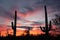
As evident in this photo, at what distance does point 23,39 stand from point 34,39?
216 centimetres

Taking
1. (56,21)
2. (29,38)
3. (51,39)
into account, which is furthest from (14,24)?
(56,21)

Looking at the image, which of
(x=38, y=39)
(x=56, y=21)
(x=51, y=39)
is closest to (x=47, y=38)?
(x=51, y=39)

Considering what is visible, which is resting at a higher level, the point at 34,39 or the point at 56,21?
the point at 56,21

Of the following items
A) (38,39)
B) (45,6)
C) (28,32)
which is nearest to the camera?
(45,6)

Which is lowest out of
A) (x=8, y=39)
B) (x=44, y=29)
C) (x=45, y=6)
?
(x=8, y=39)

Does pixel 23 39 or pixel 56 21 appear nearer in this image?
pixel 23 39

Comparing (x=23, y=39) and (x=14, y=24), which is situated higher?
(x=14, y=24)

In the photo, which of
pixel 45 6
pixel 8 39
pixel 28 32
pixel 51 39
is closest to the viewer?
pixel 45 6

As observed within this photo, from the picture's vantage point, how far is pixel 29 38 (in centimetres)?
2498

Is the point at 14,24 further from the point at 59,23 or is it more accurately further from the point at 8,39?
the point at 59,23

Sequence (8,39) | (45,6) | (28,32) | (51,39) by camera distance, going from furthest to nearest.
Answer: (28,32) → (8,39) → (51,39) → (45,6)

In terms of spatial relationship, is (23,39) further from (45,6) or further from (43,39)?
(45,6)

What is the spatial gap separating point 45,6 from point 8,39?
9531 mm

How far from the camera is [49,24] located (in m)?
21.7
